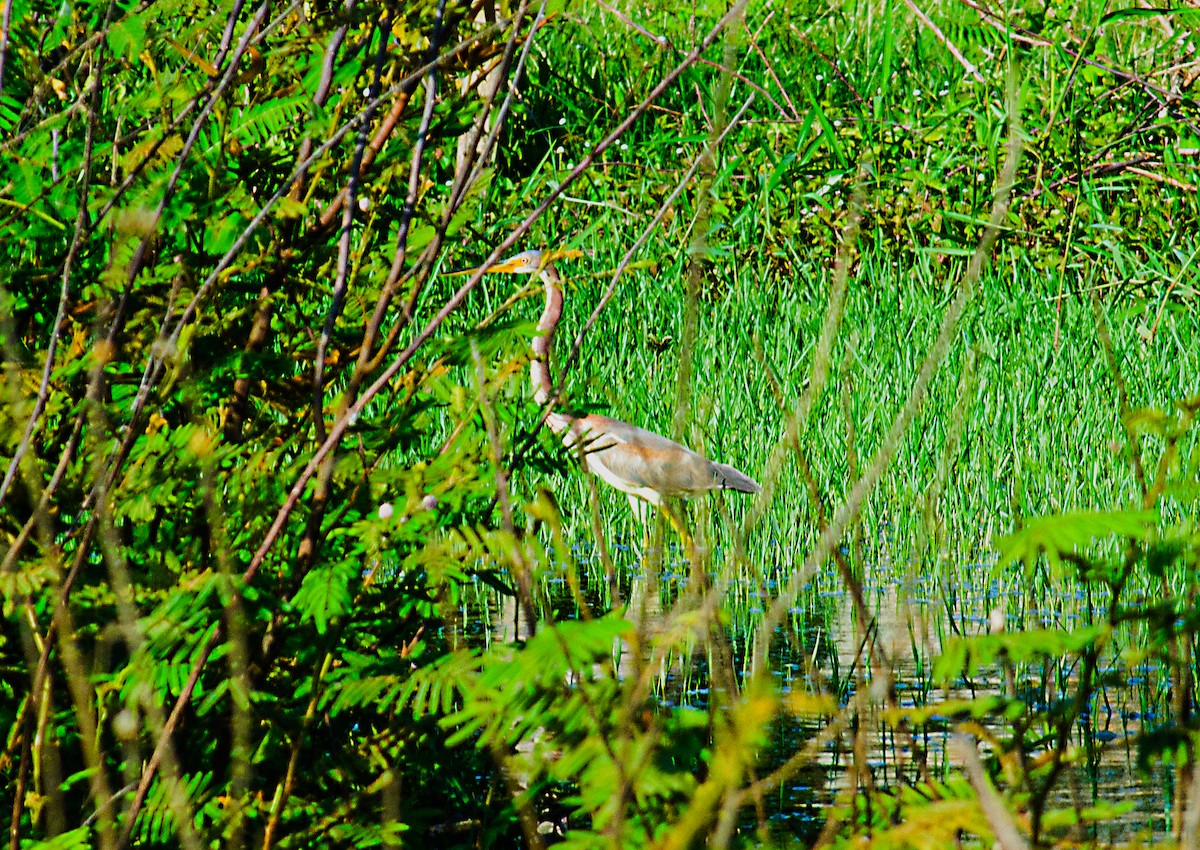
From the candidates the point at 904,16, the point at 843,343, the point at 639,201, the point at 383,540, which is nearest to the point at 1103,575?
the point at 383,540

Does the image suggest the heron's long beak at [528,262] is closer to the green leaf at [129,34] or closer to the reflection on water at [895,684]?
the green leaf at [129,34]

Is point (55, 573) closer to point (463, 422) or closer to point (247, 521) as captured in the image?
point (247, 521)

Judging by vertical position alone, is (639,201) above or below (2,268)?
above

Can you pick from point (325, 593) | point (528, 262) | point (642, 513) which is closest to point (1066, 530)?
point (325, 593)

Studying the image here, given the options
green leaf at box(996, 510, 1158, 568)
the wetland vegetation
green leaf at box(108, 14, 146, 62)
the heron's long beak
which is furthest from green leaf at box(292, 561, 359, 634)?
green leaf at box(996, 510, 1158, 568)

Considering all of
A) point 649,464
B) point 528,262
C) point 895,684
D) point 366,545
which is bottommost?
point 895,684

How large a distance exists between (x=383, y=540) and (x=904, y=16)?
386 inches

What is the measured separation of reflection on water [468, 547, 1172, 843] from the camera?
3.21m

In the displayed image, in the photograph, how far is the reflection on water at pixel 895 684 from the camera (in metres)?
3.21

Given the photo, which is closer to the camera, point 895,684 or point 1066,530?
point 1066,530

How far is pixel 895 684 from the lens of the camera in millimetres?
2602

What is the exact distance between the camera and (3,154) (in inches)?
76.8

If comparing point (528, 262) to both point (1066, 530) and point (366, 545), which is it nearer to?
point (366, 545)

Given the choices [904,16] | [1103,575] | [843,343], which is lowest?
[1103,575]
